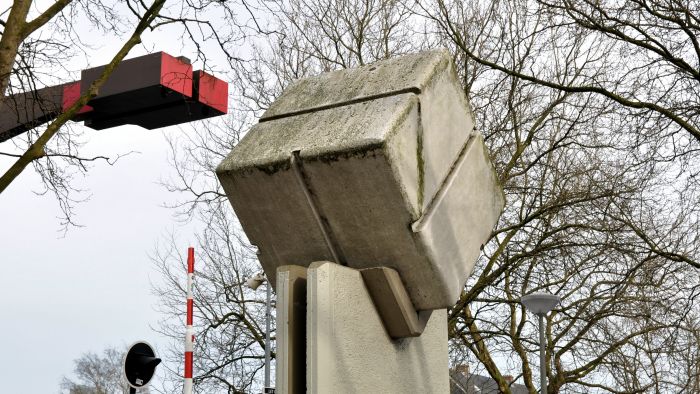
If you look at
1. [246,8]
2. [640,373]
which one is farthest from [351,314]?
[640,373]

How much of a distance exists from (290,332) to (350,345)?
0.92 ft

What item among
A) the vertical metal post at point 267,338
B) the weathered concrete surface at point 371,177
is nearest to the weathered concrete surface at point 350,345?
the weathered concrete surface at point 371,177

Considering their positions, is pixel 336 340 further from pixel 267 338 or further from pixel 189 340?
pixel 267 338

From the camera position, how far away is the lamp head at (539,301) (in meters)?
11.9

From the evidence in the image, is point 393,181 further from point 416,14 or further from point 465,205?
point 416,14

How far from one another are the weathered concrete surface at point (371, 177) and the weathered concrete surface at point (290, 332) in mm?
312

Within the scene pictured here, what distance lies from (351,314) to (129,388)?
16.4 ft

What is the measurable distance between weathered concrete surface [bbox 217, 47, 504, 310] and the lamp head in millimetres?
7708

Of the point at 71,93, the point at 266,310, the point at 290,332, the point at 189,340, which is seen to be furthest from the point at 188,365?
the point at 290,332

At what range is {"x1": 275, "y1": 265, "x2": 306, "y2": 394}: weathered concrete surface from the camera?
365 centimetres

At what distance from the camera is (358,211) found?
388 cm

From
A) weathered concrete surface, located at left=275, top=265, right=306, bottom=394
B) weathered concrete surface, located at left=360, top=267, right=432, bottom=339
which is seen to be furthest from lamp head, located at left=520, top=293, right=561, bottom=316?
weathered concrete surface, located at left=275, top=265, right=306, bottom=394

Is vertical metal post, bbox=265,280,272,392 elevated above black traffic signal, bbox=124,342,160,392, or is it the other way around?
vertical metal post, bbox=265,280,272,392

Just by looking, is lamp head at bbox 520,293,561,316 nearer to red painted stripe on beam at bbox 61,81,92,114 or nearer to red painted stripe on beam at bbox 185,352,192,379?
red painted stripe on beam at bbox 185,352,192,379
